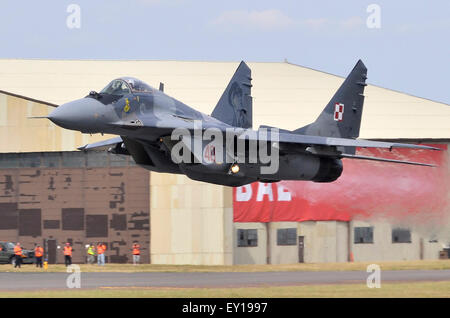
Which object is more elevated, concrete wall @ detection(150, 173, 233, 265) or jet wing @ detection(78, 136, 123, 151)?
jet wing @ detection(78, 136, 123, 151)

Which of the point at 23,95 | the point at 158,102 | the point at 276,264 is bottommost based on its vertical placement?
the point at 276,264

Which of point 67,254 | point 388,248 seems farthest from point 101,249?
point 388,248

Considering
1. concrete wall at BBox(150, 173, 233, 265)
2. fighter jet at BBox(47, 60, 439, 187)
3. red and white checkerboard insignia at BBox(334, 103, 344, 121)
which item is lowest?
concrete wall at BBox(150, 173, 233, 265)

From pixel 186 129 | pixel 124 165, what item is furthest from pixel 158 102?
pixel 124 165

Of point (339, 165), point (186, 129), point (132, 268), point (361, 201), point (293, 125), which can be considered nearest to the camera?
point (186, 129)

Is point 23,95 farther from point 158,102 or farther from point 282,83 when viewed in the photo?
point 158,102

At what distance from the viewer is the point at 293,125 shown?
47.1 meters

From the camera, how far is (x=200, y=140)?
25.4 metres

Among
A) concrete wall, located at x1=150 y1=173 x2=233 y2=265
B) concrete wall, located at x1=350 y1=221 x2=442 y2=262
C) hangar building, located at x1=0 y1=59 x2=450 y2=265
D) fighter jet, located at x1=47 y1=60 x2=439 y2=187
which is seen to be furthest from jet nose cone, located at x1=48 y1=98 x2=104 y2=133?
concrete wall, located at x1=350 y1=221 x2=442 y2=262

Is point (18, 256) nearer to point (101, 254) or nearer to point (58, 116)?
point (101, 254)

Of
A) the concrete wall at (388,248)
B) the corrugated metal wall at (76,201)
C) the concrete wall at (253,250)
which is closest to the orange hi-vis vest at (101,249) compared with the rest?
the corrugated metal wall at (76,201)

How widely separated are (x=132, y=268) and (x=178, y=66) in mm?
19508

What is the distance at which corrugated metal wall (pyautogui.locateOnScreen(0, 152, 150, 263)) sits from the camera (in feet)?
147

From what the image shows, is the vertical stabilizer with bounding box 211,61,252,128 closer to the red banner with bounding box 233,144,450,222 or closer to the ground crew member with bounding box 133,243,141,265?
the red banner with bounding box 233,144,450,222
